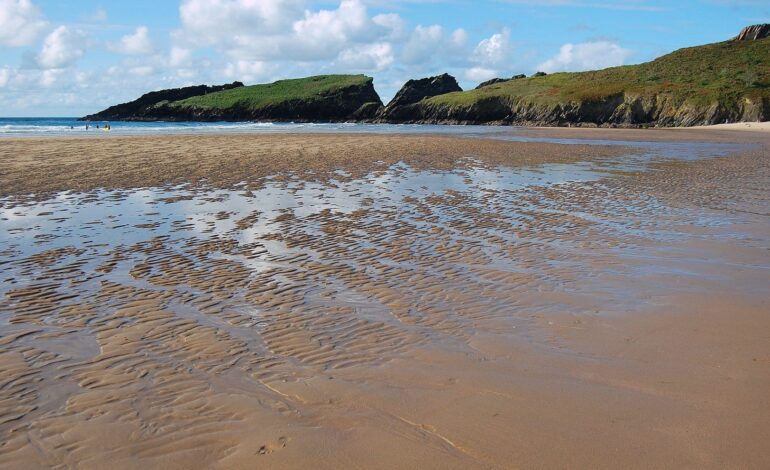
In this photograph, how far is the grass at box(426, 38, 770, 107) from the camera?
224 ft

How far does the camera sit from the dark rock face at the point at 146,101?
157125 millimetres

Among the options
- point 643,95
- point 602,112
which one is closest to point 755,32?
point 643,95

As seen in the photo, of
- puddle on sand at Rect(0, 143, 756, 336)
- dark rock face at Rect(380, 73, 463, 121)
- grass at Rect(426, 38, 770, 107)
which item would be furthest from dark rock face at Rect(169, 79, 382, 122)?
puddle on sand at Rect(0, 143, 756, 336)

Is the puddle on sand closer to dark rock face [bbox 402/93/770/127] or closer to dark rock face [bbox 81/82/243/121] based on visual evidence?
dark rock face [bbox 402/93/770/127]

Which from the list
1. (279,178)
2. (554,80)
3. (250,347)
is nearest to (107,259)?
(250,347)

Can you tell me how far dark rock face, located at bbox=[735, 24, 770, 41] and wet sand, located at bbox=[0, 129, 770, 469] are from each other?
93.9m

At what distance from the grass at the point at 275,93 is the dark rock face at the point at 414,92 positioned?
58.7ft

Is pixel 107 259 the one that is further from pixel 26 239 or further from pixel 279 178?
pixel 279 178

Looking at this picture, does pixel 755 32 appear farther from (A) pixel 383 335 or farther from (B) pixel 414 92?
(A) pixel 383 335

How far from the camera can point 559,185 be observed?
1686 centimetres

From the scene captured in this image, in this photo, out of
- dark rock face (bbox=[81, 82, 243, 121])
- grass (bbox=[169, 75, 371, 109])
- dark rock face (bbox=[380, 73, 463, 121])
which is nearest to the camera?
dark rock face (bbox=[380, 73, 463, 121])

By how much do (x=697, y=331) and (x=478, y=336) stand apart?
6.70 ft

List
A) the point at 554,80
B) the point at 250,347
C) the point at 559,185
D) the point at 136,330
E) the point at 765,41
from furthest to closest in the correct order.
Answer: the point at 554,80 < the point at 765,41 < the point at 559,185 < the point at 136,330 < the point at 250,347

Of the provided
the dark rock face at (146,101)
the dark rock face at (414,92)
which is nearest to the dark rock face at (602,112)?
the dark rock face at (414,92)
